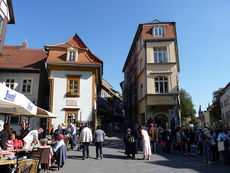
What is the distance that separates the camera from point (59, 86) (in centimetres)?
1914

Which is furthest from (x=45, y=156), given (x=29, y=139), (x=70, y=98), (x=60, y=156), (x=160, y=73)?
(x=160, y=73)

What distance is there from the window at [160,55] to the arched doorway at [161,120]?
672 centimetres

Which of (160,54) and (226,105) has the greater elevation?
(160,54)

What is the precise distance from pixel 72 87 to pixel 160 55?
450 inches

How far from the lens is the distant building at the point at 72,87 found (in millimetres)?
18578

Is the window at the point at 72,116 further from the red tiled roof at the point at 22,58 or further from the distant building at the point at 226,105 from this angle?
the distant building at the point at 226,105

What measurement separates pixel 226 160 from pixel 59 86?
15.7 meters

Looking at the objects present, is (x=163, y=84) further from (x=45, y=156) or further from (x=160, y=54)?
(x=45, y=156)

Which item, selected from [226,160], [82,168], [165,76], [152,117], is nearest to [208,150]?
[226,160]

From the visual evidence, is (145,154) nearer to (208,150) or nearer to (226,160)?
(208,150)

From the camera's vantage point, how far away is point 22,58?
2305cm

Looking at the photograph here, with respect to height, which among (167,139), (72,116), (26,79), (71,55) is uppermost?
(71,55)

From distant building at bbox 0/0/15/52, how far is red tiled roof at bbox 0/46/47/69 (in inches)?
205

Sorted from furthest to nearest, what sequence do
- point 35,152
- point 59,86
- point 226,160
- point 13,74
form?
point 13,74
point 59,86
point 226,160
point 35,152
